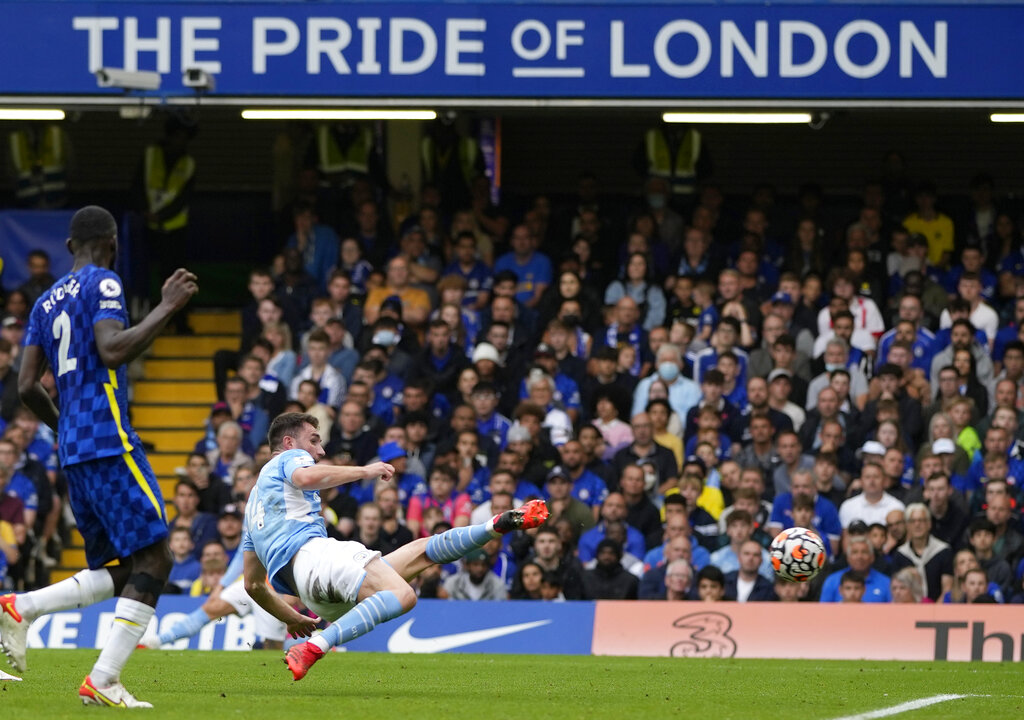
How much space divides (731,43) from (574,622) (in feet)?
18.9

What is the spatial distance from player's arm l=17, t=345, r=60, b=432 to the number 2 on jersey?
0.18 m

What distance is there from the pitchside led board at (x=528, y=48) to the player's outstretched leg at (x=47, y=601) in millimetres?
9266

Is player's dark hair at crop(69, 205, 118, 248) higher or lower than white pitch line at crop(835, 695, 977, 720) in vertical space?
higher

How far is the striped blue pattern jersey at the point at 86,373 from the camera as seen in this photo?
7926 millimetres

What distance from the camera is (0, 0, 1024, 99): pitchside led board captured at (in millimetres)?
16453

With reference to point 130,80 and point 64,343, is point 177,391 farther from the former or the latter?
point 64,343

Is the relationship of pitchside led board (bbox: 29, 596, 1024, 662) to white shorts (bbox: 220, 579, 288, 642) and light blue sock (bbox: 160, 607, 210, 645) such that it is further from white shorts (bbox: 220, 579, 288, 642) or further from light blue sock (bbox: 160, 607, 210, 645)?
light blue sock (bbox: 160, 607, 210, 645)

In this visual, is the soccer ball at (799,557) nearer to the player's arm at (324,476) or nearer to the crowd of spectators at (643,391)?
the crowd of spectators at (643,391)

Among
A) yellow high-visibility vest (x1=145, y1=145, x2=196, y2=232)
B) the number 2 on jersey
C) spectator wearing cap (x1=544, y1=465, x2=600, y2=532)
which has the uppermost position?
yellow high-visibility vest (x1=145, y1=145, x2=196, y2=232)

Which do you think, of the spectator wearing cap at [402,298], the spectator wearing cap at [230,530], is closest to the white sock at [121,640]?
the spectator wearing cap at [230,530]

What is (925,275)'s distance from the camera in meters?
17.8

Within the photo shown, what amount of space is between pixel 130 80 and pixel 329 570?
26.9 ft

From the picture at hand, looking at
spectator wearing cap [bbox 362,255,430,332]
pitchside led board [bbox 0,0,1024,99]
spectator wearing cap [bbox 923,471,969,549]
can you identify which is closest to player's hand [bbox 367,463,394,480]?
spectator wearing cap [bbox 923,471,969,549]

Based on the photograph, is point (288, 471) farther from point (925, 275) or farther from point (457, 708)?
point (925, 275)
